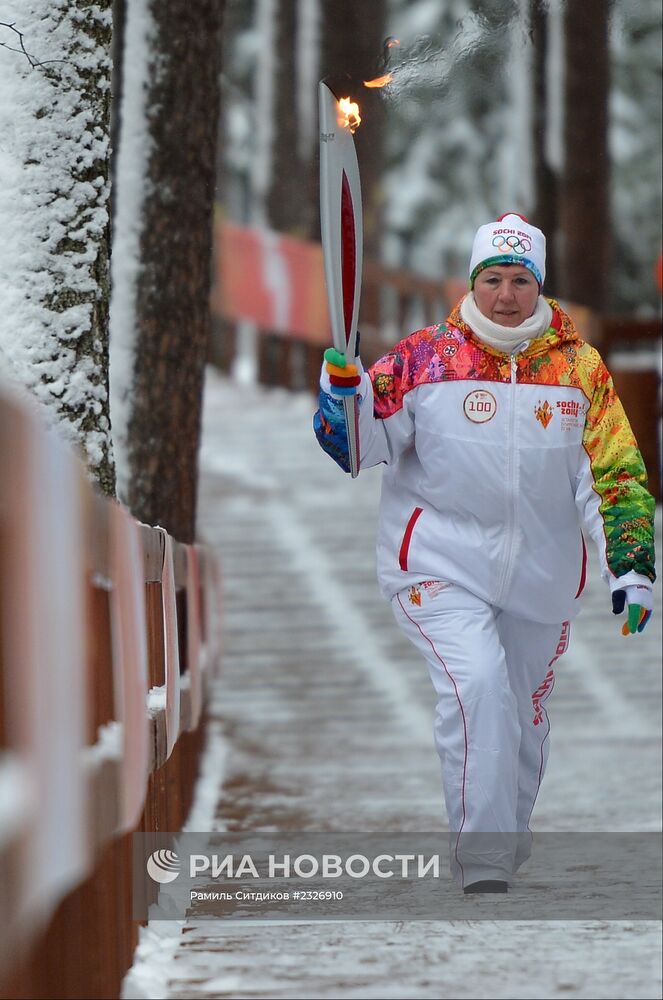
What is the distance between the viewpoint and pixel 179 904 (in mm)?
4715

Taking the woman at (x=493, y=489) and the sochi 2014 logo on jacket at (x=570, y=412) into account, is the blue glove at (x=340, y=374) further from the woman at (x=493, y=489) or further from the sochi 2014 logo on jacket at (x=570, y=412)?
the sochi 2014 logo on jacket at (x=570, y=412)

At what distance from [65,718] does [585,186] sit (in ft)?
56.9

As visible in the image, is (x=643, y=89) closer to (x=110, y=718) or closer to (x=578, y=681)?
(x=578, y=681)

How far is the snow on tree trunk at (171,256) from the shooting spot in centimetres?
741

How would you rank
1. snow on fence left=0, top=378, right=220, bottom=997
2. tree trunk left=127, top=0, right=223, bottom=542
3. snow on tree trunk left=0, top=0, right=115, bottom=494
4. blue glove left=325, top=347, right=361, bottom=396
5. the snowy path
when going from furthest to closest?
1. tree trunk left=127, top=0, right=223, bottom=542
2. snow on tree trunk left=0, top=0, right=115, bottom=494
3. blue glove left=325, top=347, right=361, bottom=396
4. the snowy path
5. snow on fence left=0, top=378, right=220, bottom=997

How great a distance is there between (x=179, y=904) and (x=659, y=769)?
396cm

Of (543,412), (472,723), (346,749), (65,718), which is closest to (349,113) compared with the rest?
(543,412)

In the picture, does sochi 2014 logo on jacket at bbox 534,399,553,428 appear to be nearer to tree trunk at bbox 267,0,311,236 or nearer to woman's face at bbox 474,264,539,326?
woman's face at bbox 474,264,539,326

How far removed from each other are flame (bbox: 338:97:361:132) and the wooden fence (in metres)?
8.21

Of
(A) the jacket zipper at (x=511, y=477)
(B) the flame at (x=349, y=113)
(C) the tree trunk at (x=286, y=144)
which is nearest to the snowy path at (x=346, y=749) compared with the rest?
(A) the jacket zipper at (x=511, y=477)

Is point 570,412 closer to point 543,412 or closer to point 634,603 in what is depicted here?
point 543,412

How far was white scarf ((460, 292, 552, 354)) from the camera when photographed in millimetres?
4465

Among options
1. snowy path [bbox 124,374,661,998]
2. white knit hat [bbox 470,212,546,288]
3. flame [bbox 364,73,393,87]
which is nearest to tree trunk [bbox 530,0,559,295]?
snowy path [bbox 124,374,661,998]

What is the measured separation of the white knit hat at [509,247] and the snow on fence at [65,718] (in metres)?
1.16
